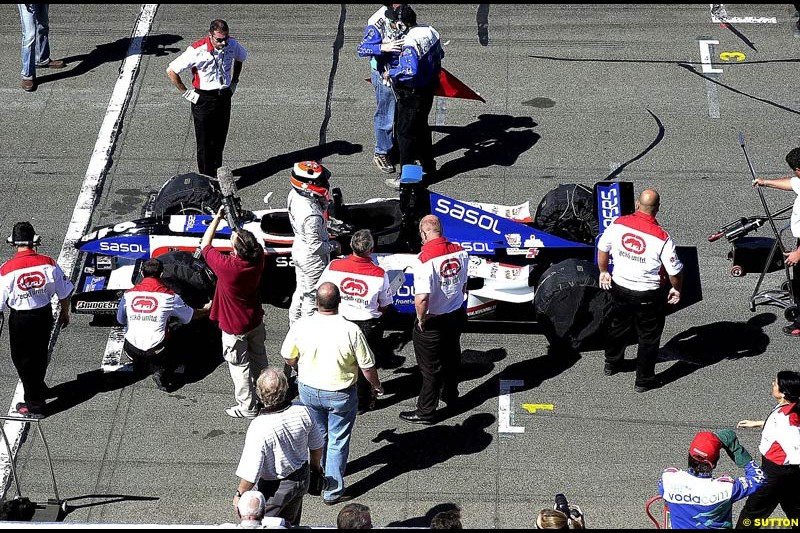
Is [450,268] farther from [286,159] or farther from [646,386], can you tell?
→ [286,159]

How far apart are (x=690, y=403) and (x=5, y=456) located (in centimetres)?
548

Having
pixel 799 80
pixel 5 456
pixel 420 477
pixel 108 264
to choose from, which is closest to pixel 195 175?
pixel 108 264

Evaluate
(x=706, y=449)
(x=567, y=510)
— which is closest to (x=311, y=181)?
(x=567, y=510)

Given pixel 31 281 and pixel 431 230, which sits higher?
pixel 431 230

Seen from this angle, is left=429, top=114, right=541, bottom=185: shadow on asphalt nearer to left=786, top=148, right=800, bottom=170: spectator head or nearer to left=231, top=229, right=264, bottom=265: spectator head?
left=786, top=148, right=800, bottom=170: spectator head

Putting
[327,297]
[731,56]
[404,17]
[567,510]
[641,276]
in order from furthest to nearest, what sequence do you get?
[731,56], [404,17], [641,276], [327,297], [567,510]

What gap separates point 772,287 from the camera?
34.9ft

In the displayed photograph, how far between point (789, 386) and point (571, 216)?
3.59 meters

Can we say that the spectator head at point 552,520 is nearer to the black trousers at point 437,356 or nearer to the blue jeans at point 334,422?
the blue jeans at point 334,422

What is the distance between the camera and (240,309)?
880cm

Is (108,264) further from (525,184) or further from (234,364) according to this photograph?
(525,184)

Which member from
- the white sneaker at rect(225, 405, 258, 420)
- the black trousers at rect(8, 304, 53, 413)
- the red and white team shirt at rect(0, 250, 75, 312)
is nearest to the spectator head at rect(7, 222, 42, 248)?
the red and white team shirt at rect(0, 250, 75, 312)

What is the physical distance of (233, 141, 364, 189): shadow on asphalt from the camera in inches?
492

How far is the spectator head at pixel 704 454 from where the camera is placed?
690cm
